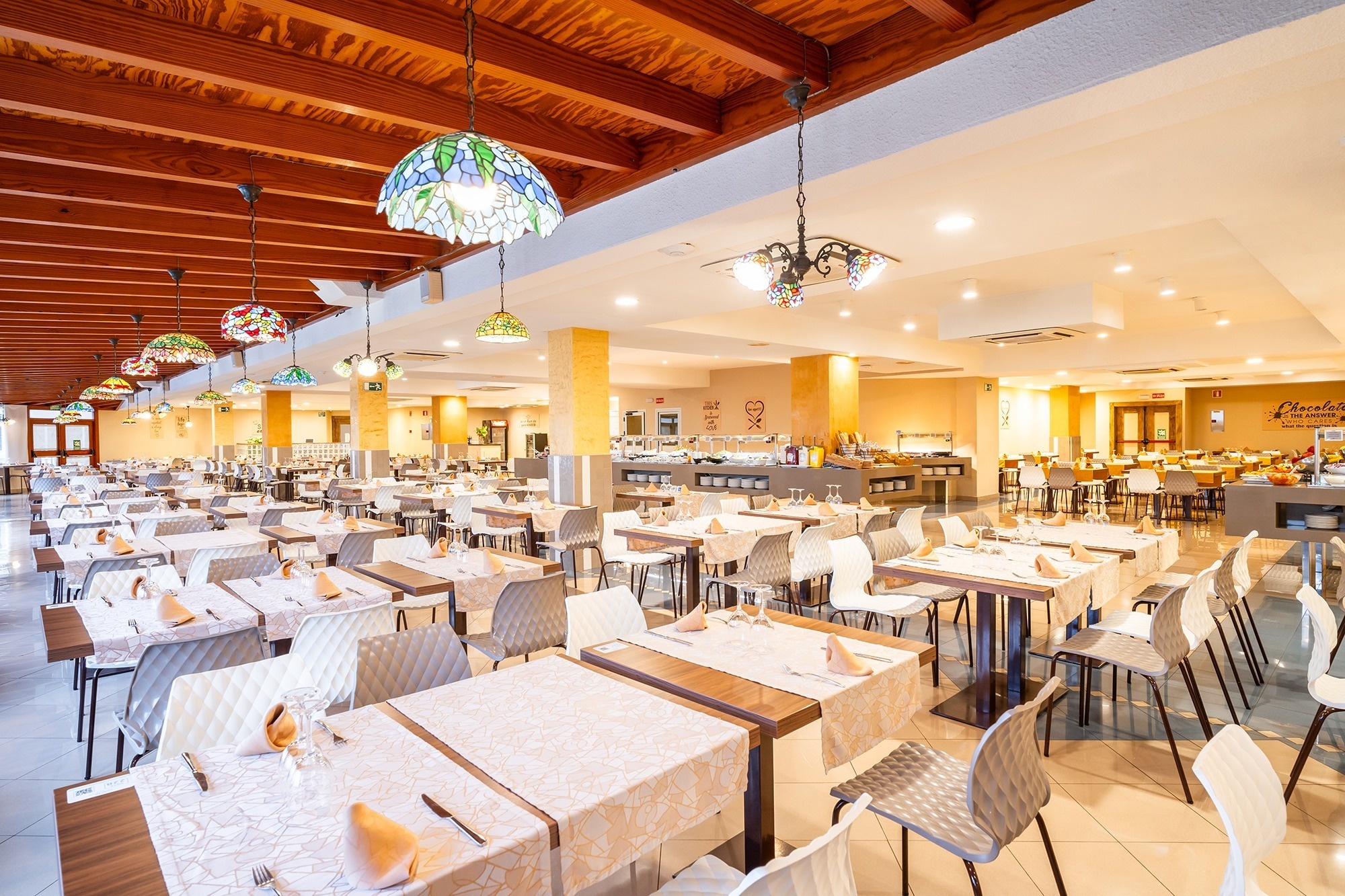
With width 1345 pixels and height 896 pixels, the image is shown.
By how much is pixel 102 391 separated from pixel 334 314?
13.3 feet

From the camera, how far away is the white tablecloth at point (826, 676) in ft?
6.45

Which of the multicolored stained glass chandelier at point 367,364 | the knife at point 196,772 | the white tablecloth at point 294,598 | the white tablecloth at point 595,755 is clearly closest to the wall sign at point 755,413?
the multicolored stained glass chandelier at point 367,364

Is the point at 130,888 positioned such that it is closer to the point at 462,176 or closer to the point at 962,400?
the point at 462,176

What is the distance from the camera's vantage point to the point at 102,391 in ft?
31.8

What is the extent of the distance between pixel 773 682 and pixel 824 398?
27.9ft

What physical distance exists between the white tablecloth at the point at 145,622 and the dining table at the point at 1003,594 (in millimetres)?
3169

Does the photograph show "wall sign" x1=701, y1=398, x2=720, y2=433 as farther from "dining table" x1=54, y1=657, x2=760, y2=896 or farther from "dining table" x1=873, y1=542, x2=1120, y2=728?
"dining table" x1=54, y1=657, x2=760, y2=896

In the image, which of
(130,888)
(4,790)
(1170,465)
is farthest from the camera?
(1170,465)

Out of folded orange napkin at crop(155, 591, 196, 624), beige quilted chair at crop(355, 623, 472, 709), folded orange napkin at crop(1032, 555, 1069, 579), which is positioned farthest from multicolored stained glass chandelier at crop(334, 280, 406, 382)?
folded orange napkin at crop(1032, 555, 1069, 579)

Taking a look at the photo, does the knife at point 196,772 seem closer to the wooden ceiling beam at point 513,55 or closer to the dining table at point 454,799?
the dining table at point 454,799

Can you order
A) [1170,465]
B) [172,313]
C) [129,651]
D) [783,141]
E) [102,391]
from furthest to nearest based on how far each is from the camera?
[1170,465] → [102,391] → [172,313] → [783,141] → [129,651]

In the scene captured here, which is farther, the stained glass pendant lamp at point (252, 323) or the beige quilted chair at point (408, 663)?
the stained glass pendant lamp at point (252, 323)

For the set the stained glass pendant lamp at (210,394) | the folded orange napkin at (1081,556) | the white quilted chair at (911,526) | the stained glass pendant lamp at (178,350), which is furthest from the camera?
the stained glass pendant lamp at (210,394)

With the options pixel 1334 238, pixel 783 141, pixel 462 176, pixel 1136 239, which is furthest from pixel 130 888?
pixel 1136 239
